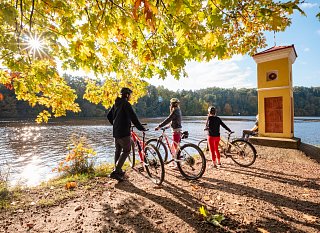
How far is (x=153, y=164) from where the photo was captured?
550 cm

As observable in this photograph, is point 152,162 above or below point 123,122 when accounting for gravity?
below

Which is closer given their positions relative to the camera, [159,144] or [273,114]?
[159,144]

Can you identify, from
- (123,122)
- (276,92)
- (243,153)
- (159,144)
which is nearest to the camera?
(123,122)

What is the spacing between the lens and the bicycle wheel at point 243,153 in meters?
7.23

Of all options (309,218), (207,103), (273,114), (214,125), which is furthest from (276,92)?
(207,103)

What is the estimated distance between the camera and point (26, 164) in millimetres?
16672

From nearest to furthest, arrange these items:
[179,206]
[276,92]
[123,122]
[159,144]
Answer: [179,206], [123,122], [159,144], [276,92]

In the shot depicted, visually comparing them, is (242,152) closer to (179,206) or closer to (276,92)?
(179,206)

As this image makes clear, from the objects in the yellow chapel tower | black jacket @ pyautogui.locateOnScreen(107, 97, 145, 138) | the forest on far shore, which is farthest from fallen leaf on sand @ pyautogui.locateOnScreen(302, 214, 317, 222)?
the forest on far shore

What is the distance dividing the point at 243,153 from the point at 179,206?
4311 mm

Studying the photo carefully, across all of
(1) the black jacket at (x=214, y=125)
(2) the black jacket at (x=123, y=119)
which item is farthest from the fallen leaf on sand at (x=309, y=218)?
(2) the black jacket at (x=123, y=119)

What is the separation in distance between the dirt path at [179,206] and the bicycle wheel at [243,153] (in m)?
1.05

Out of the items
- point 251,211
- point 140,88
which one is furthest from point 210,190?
point 140,88

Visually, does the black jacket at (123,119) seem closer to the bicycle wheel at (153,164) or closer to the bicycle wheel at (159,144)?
the bicycle wheel at (153,164)
